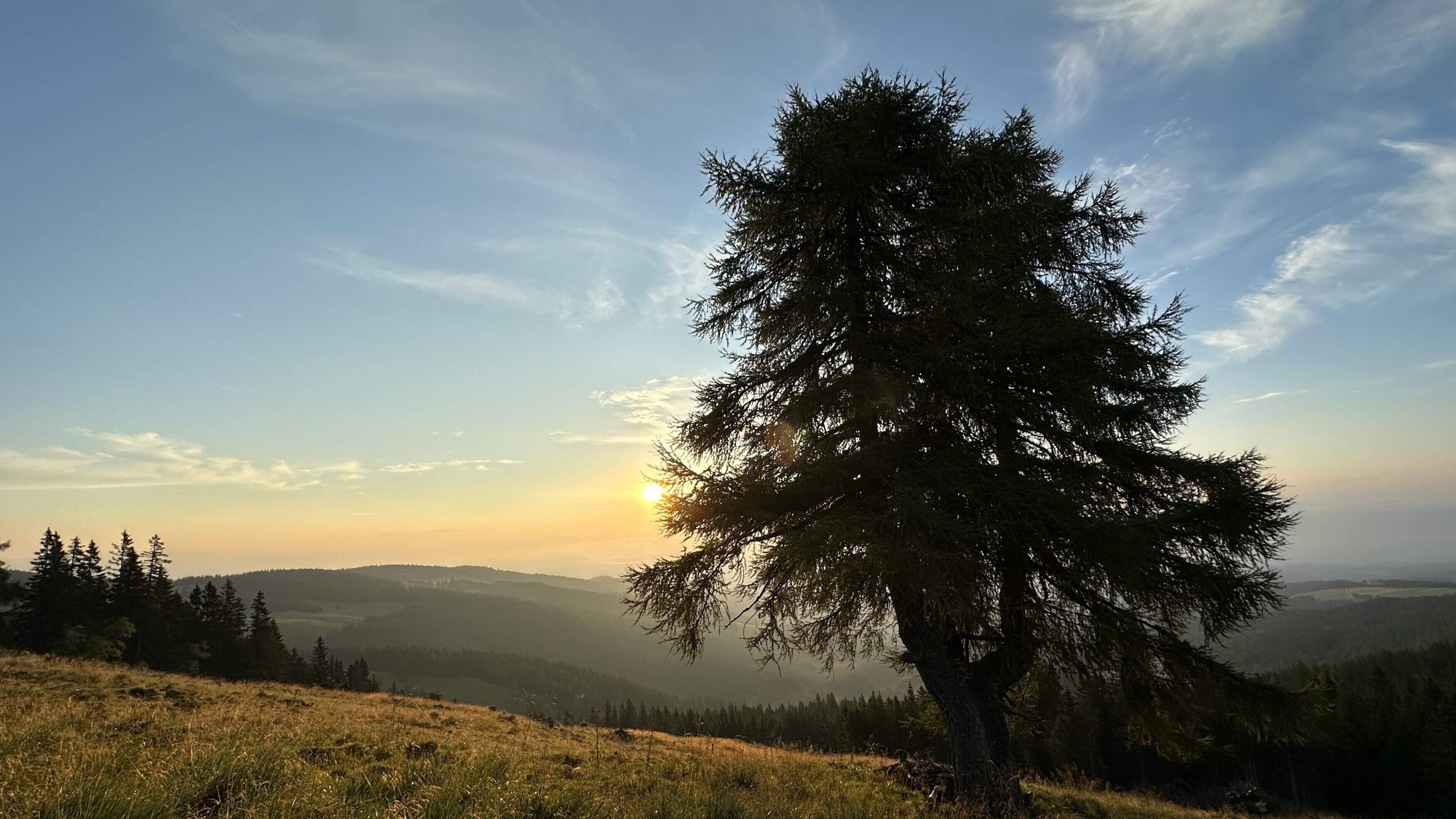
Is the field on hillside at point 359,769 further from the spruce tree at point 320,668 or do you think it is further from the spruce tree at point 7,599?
the spruce tree at point 320,668

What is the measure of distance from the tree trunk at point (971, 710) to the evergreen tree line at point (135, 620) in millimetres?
43369

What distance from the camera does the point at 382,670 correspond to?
17525cm

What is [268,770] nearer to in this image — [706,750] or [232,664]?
[706,750]

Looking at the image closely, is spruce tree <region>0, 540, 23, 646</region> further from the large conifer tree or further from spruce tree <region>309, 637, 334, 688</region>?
the large conifer tree

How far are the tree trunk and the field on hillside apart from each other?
840mm

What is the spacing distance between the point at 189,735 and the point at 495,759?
381cm

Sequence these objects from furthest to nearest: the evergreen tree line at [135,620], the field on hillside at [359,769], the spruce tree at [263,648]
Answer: the spruce tree at [263,648]
the evergreen tree line at [135,620]
the field on hillside at [359,769]

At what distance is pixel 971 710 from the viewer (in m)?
8.91

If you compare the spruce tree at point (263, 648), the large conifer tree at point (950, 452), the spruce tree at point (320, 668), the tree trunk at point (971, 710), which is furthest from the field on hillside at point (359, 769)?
the spruce tree at point (320, 668)

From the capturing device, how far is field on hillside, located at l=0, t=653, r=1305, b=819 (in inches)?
169

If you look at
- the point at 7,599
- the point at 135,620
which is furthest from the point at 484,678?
the point at 7,599

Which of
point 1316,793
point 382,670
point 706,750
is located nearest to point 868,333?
point 706,750

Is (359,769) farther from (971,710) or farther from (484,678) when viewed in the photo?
(484,678)

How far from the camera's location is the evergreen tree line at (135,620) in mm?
41625
